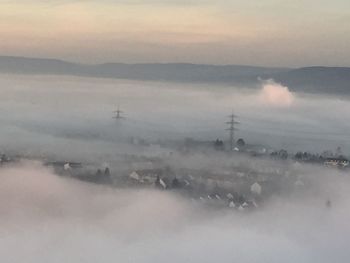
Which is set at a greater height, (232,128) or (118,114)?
(118,114)

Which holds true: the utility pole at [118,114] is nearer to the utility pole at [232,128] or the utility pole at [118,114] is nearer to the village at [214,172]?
the village at [214,172]

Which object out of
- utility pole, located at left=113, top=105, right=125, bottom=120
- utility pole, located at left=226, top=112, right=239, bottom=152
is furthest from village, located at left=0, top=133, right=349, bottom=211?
utility pole, located at left=113, top=105, right=125, bottom=120

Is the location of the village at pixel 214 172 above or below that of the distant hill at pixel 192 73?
below

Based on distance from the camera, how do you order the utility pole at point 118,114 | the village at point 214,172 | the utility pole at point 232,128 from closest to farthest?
the village at point 214,172, the utility pole at point 232,128, the utility pole at point 118,114

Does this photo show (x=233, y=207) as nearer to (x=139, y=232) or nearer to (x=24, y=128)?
(x=139, y=232)

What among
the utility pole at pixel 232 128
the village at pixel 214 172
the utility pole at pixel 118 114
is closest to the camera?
the village at pixel 214 172

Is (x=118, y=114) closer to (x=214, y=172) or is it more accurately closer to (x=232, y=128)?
(x=232, y=128)

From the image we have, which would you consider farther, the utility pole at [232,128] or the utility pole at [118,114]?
the utility pole at [118,114]

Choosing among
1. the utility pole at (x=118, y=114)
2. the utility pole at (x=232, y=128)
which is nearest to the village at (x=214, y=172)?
the utility pole at (x=232, y=128)

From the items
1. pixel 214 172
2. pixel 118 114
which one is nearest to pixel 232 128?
pixel 214 172

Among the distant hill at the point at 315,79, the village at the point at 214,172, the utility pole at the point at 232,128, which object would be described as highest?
the distant hill at the point at 315,79

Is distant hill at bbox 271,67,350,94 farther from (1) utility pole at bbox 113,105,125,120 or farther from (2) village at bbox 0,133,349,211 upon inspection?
(1) utility pole at bbox 113,105,125,120

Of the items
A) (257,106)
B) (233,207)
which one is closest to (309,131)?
(257,106)
